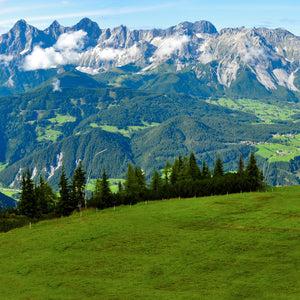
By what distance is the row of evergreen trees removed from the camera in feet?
420

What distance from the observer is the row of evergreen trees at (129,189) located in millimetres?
127875

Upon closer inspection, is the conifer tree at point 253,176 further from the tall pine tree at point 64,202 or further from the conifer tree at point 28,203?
the conifer tree at point 28,203

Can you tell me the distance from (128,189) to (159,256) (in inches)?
3237

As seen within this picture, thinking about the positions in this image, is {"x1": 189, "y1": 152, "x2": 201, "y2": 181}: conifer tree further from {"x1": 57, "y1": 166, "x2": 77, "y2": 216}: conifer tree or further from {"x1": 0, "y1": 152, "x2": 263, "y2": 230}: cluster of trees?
{"x1": 57, "y1": 166, "x2": 77, "y2": 216}: conifer tree

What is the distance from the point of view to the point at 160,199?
149 m

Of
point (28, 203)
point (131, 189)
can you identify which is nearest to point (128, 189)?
point (131, 189)

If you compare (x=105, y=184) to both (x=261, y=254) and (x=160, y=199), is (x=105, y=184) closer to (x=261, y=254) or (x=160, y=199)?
(x=160, y=199)

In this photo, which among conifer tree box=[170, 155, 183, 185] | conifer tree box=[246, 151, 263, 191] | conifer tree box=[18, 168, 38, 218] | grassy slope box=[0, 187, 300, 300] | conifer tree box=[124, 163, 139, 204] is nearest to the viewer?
grassy slope box=[0, 187, 300, 300]

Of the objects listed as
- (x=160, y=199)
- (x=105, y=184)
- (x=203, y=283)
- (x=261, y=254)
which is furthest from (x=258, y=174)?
(x=203, y=283)

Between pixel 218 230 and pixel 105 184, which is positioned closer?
pixel 218 230

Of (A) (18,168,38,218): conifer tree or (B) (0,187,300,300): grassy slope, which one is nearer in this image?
(B) (0,187,300,300): grassy slope

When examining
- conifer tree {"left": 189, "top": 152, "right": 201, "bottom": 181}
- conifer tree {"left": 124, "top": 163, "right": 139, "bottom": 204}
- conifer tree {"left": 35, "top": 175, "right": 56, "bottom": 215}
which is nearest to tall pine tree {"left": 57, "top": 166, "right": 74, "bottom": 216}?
conifer tree {"left": 35, "top": 175, "right": 56, "bottom": 215}

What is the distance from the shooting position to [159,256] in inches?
2778

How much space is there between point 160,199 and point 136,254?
253 feet
